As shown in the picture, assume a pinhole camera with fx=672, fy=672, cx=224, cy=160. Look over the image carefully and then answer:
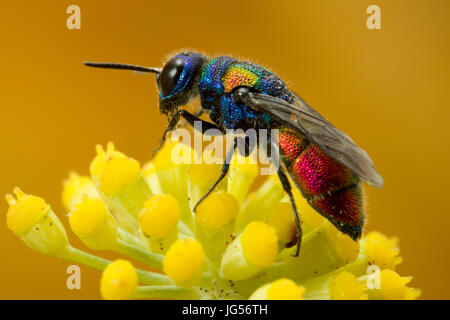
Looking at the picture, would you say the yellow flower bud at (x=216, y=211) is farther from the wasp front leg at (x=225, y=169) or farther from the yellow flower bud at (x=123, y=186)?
the yellow flower bud at (x=123, y=186)

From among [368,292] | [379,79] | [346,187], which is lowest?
[368,292]

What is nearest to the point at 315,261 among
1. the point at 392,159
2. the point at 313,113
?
the point at 313,113

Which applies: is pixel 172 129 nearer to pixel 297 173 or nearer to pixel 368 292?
pixel 297 173

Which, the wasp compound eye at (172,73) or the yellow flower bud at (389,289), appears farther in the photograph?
the wasp compound eye at (172,73)

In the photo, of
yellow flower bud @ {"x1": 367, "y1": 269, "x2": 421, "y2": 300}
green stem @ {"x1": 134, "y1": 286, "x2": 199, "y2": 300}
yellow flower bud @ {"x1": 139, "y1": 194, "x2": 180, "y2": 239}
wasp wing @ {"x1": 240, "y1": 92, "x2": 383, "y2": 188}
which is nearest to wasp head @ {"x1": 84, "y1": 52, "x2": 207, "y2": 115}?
wasp wing @ {"x1": 240, "y1": 92, "x2": 383, "y2": 188}
